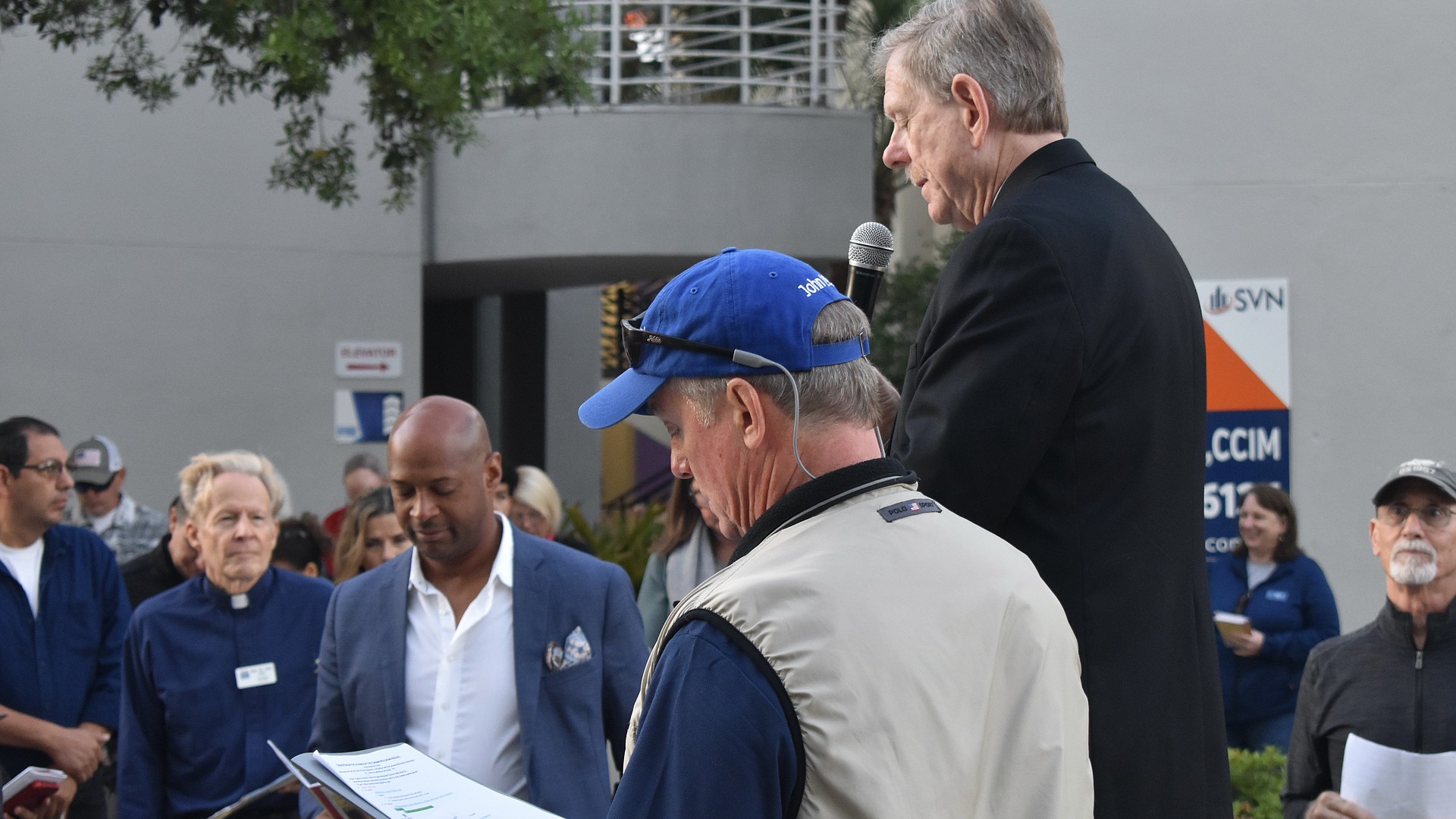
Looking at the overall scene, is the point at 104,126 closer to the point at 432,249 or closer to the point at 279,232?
the point at 279,232

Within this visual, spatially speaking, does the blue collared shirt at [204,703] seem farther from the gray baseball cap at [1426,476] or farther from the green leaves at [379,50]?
the green leaves at [379,50]

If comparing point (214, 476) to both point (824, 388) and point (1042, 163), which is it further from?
point (824, 388)

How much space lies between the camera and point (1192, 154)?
283 inches

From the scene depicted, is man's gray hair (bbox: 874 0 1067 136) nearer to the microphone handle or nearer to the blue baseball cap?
the microphone handle

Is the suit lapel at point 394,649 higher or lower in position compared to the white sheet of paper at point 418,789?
lower

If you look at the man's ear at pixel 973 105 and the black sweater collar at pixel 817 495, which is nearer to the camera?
the black sweater collar at pixel 817 495

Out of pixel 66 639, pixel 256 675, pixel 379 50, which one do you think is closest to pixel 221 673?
pixel 256 675

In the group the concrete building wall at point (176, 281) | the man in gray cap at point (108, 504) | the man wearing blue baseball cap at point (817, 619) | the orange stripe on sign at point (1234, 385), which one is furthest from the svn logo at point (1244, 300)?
the concrete building wall at point (176, 281)

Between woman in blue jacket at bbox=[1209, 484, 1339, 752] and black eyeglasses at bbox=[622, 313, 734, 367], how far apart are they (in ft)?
18.3

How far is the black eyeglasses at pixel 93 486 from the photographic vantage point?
8.71m

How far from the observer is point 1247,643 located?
675cm

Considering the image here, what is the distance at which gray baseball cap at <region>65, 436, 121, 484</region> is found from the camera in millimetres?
8672

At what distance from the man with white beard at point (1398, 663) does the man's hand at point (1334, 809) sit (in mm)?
25

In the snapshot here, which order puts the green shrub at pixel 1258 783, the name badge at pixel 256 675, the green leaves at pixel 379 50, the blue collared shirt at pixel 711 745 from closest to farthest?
the blue collared shirt at pixel 711 745 < the name badge at pixel 256 675 < the green shrub at pixel 1258 783 < the green leaves at pixel 379 50
